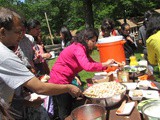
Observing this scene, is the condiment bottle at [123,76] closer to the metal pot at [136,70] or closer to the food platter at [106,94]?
the metal pot at [136,70]

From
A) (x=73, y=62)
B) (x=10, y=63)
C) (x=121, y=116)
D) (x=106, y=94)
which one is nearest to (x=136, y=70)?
(x=73, y=62)

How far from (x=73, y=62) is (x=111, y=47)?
0.76 m

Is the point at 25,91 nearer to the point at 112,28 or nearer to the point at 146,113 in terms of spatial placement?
the point at 146,113

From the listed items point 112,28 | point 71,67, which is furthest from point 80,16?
point 71,67

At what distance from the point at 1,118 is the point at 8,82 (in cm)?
26

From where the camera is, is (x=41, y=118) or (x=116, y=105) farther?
(x=41, y=118)

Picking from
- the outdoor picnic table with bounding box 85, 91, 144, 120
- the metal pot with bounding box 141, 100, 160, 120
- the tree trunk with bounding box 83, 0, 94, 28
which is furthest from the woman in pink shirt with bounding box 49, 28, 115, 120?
the tree trunk with bounding box 83, 0, 94, 28

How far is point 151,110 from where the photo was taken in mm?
1675

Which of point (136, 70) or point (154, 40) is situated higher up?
point (154, 40)

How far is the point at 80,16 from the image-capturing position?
3170cm

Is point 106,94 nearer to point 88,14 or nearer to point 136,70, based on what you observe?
point 136,70

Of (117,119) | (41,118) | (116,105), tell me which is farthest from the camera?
(41,118)

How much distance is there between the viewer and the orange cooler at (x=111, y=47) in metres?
3.23

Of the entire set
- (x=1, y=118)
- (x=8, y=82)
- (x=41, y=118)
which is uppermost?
(x=8, y=82)
